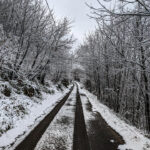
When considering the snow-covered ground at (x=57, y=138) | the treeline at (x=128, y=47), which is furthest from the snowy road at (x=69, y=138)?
the treeline at (x=128, y=47)

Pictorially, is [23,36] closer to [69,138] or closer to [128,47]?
[69,138]

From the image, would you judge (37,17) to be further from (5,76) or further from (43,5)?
(5,76)

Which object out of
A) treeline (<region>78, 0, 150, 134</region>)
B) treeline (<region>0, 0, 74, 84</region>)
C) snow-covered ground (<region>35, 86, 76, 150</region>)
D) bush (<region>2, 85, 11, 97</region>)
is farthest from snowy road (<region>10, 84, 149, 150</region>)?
treeline (<region>0, 0, 74, 84</region>)

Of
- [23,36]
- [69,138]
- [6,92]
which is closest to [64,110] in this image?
[6,92]

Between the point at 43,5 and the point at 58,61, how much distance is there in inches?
294

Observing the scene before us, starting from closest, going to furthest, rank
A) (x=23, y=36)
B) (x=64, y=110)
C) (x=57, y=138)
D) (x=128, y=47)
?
(x=128, y=47)
(x=57, y=138)
(x=64, y=110)
(x=23, y=36)

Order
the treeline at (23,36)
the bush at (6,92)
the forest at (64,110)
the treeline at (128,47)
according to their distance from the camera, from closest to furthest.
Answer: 1. the treeline at (128,47)
2. the forest at (64,110)
3. the bush at (6,92)
4. the treeline at (23,36)

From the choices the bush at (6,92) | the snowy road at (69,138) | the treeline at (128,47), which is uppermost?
the treeline at (128,47)

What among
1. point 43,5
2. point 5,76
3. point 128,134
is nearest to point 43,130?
point 128,134

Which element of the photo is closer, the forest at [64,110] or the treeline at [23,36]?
the forest at [64,110]

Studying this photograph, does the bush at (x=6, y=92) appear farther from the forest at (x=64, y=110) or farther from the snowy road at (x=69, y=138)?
the snowy road at (x=69, y=138)

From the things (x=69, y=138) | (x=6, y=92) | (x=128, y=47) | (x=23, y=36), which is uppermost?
(x=23, y=36)

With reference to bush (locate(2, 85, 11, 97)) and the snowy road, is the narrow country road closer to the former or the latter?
the snowy road

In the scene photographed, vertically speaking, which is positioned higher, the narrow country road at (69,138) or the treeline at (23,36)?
the treeline at (23,36)
